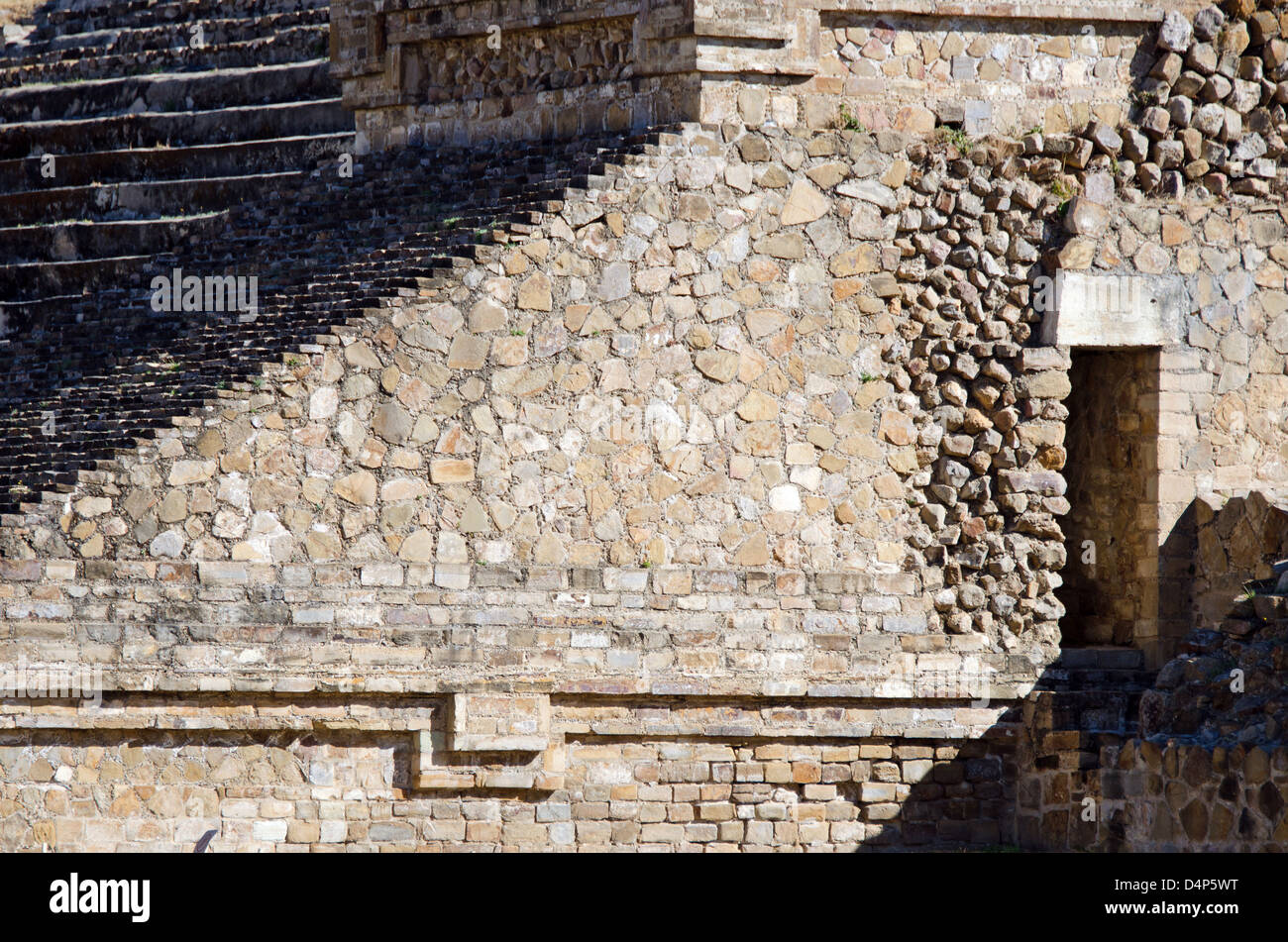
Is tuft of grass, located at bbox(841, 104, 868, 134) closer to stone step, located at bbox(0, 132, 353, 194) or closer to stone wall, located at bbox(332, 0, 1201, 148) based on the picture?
stone wall, located at bbox(332, 0, 1201, 148)

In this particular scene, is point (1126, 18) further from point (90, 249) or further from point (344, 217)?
point (90, 249)

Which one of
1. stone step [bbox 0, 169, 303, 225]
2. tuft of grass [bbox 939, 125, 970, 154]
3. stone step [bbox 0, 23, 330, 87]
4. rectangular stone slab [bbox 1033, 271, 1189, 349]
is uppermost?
stone step [bbox 0, 23, 330, 87]

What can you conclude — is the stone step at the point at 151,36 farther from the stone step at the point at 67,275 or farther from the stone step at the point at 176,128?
the stone step at the point at 67,275

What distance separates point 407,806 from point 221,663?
138 cm

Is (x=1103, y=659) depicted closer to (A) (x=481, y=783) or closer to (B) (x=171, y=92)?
(A) (x=481, y=783)

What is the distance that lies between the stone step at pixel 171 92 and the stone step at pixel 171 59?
15 centimetres

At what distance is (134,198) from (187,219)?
3.12 feet

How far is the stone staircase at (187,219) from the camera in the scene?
40.3 feet

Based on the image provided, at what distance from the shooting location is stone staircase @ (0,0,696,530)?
12297mm

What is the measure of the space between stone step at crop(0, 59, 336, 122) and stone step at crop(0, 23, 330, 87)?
0.15m

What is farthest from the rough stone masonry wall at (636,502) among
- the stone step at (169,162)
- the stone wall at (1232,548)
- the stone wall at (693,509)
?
the stone step at (169,162)

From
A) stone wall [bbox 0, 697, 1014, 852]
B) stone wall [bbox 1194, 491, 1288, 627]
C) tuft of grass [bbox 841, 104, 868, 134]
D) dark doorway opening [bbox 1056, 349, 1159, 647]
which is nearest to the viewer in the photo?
stone wall [bbox 0, 697, 1014, 852]

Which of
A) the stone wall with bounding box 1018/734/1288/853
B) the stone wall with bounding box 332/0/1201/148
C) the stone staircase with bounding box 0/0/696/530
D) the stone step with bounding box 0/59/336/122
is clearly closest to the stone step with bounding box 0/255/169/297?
the stone staircase with bounding box 0/0/696/530

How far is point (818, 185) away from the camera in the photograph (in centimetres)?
1284
